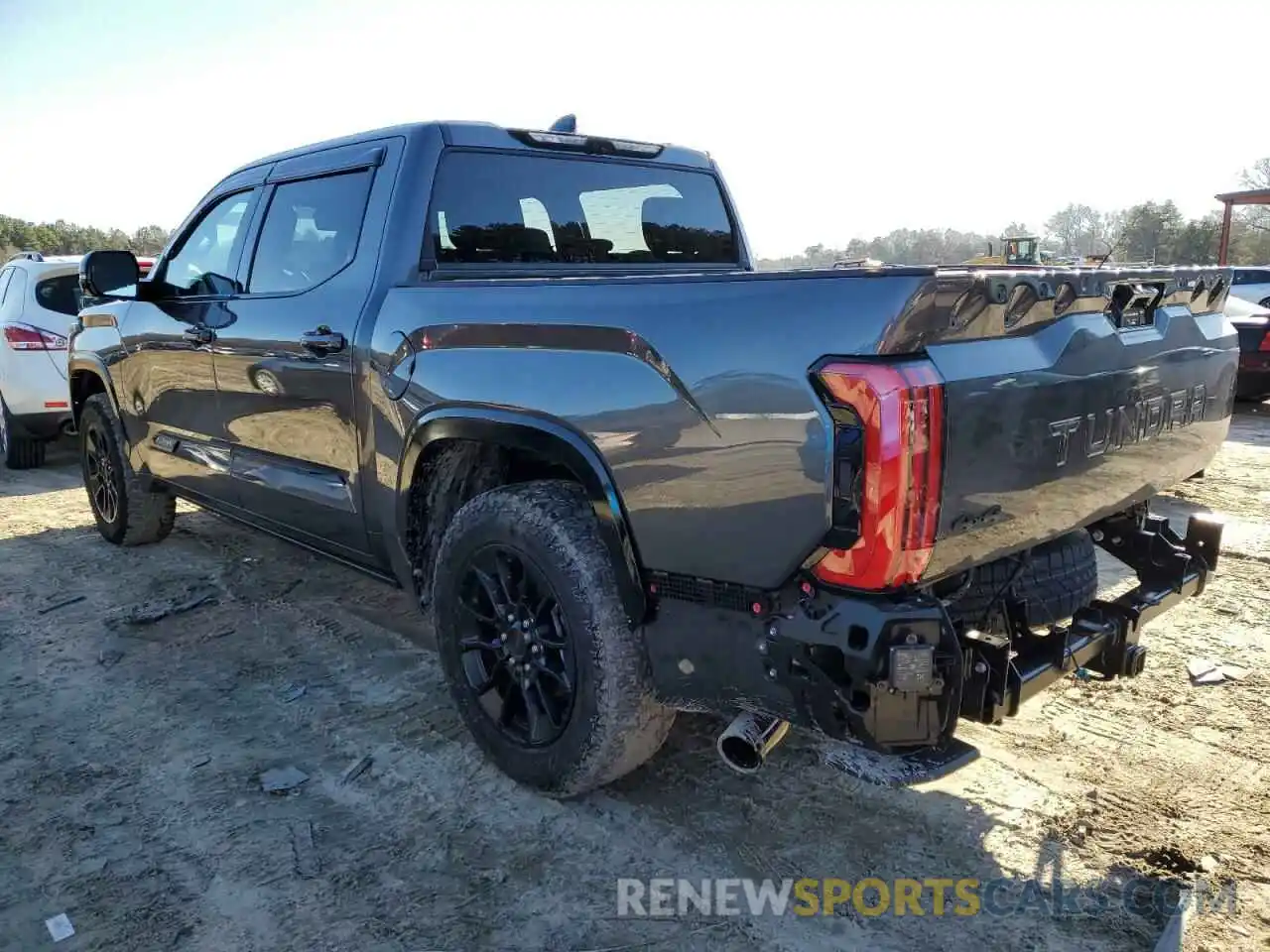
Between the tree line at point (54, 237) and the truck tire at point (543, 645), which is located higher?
the tree line at point (54, 237)

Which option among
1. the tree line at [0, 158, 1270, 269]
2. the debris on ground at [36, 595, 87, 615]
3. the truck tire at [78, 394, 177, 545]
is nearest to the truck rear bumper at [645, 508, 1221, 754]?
the debris on ground at [36, 595, 87, 615]

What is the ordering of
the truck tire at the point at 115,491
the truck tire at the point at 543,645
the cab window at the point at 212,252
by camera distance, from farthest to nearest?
the truck tire at the point at 115,491 → the cab window at the point at 212,252 → the truck tire at the point at 543,645

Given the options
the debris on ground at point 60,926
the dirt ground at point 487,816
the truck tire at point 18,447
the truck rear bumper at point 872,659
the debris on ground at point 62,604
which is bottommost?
the dirt ground at point 487,816

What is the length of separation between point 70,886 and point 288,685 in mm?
1257

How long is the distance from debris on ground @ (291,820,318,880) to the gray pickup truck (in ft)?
1.85

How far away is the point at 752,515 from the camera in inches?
82.8

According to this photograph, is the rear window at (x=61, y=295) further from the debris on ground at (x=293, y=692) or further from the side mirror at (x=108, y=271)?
the debris on ground at (x=293, y=692)

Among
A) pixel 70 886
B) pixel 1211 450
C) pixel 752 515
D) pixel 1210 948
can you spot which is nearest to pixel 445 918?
pixel 70 886

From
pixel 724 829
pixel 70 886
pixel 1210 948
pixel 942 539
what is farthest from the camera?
pixel 724 829

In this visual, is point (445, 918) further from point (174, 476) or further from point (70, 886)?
point (174, 476)

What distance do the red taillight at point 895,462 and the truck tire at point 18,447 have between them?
8.07 m

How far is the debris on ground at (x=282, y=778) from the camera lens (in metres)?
2.94

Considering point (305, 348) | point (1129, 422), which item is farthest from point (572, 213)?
point (1129, 422)

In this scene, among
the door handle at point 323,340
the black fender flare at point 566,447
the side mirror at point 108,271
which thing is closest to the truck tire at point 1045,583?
the black fender flare at point 566,447
